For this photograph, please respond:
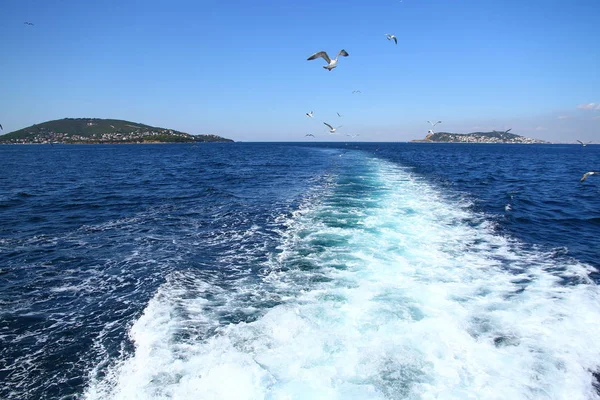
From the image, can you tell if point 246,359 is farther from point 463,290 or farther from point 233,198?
point 233,198

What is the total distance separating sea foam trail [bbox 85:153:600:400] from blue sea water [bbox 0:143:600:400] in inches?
1.5

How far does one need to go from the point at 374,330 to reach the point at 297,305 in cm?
210

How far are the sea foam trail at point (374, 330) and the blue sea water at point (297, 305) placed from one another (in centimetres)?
4

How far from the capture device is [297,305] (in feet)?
28.1

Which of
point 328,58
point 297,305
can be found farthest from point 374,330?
point 328,58

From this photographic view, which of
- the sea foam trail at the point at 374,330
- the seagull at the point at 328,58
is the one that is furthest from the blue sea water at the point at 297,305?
the seagull at the point at 328,58

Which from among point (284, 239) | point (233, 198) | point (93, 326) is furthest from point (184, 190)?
point (93, 326)

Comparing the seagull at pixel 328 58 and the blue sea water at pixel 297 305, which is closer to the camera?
the blue sea water at pixel 297 305

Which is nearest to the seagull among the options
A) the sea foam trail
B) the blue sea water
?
the blue sea water

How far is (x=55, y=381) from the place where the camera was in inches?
237

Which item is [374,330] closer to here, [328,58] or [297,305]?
[297,305]

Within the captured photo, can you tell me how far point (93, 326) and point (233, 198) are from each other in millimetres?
16220

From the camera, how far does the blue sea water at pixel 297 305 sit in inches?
236

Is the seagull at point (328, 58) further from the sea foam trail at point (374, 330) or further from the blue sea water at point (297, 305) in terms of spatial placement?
the sea foam trail at point (374, 330)
